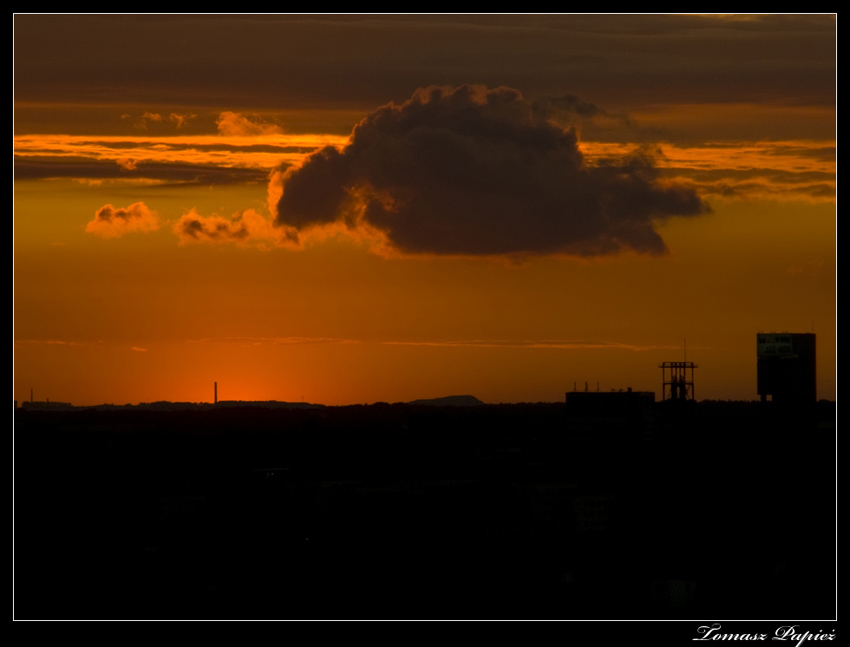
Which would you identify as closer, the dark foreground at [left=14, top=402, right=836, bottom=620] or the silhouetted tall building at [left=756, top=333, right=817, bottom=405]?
the dark foreground at [left=14, top=402, right=836, bottom=620]

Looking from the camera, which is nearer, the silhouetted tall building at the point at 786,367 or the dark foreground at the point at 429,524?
the dark foreground at the point at 429,524

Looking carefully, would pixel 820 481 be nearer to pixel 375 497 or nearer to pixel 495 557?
pixel 375 497

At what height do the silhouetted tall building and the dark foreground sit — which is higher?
the silhouetted tall building

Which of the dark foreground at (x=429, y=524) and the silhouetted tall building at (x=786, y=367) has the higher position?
the silhouetted tall building at (x=786, y=367)

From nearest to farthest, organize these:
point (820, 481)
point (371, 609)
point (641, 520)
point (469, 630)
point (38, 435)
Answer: point (469, 630)
point (371, 609)
point (641, 520)
point (820, 481)
point (38, 435)

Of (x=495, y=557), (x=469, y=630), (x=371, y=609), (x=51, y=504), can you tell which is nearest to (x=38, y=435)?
(x=51, y=504)
